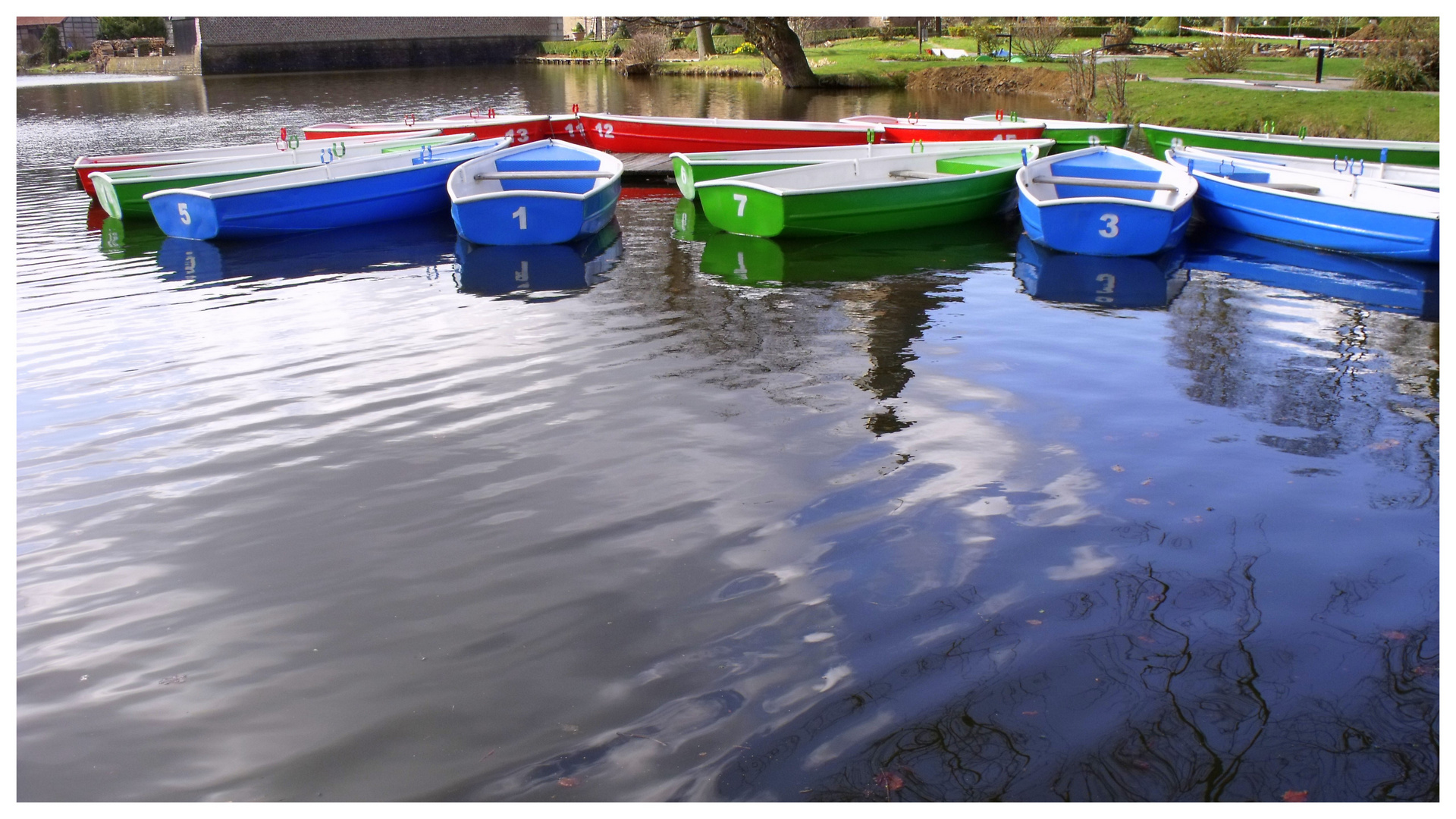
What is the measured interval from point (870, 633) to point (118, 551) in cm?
392

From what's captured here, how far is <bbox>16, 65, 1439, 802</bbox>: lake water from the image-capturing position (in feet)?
12.7

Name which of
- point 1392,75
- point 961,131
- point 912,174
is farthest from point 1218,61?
point 912,174

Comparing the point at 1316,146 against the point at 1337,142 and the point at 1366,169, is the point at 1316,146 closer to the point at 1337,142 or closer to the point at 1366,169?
the point at 1337,142

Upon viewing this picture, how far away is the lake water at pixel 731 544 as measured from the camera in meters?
3.88

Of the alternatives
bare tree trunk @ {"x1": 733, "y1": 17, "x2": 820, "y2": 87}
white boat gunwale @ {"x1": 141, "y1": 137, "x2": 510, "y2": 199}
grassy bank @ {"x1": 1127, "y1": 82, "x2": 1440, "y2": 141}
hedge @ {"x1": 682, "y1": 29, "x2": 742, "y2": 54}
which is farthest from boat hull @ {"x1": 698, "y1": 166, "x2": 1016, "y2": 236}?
hedge @ {"x1": 682, "y1": 29, "x2": 742, "y2": 54}

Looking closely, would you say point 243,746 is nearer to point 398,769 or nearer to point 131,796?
point 131,796

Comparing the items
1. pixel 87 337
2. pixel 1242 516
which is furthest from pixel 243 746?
pixel 87 337

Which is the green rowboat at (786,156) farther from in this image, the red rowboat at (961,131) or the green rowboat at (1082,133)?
the green rowboat at (1082,133)

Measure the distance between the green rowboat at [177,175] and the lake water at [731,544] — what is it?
13.5 feet

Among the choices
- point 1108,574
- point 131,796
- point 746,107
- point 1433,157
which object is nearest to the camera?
point 131,796

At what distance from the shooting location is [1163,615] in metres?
4.73

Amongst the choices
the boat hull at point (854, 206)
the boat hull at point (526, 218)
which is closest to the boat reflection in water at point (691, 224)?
the boat hull at point (854, 206)

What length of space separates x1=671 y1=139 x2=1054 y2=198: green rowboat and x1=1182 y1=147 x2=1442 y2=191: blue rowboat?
276cm

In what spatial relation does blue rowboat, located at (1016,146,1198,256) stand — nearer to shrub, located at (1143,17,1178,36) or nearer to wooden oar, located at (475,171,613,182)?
wooden oar, located at (475,171,613,182)
